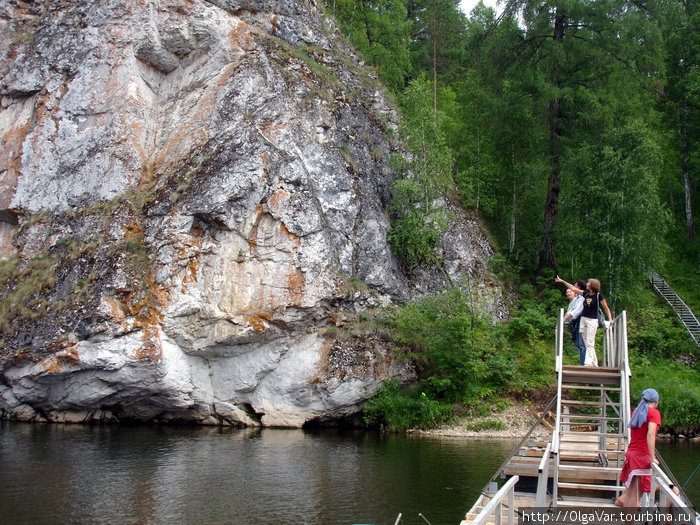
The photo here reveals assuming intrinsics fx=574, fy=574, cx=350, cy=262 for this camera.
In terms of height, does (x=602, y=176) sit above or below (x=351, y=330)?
above

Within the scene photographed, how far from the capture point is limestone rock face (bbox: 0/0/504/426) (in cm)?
1908

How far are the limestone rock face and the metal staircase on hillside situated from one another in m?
7.91

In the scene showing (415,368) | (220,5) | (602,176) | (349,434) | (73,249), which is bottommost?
(349,434)

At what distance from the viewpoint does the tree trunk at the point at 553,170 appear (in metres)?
25.2

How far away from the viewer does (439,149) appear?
2669 cm

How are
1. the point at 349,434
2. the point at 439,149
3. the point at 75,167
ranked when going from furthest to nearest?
1. the point at 439,149
2. the point at 75,167
3. the point at 349,434

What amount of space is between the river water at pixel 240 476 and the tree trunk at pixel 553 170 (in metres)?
10.8

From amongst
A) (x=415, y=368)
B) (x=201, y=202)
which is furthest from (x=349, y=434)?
(x=201, y=202)

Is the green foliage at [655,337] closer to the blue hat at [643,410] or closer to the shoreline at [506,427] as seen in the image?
the shoreline at [506,427]

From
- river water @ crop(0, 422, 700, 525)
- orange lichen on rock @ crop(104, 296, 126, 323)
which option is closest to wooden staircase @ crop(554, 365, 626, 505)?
river water @ crop(0, 422, 700, 525)

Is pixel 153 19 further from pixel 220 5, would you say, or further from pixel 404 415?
pixel 404 415

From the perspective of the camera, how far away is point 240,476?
12.4 meters

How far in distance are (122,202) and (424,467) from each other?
14.7 metres

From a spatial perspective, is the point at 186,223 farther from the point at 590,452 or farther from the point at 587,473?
the point at 587,473
